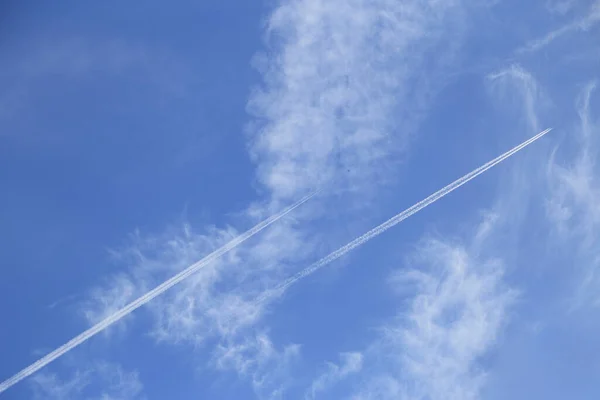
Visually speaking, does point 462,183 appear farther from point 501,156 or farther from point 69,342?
point 69,342

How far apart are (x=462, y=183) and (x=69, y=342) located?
5792cm

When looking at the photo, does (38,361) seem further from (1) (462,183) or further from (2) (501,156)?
(2) (501,156)

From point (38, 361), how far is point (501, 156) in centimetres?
6939

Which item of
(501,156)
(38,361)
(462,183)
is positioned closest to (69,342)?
(38,361)

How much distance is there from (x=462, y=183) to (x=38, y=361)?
62.7 m

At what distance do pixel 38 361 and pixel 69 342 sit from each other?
480 cm

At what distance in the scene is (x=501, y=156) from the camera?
345ft

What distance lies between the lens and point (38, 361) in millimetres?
101250

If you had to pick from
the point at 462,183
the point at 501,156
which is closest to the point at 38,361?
the point at 462,183

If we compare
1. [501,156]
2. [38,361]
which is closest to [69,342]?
[38,361]

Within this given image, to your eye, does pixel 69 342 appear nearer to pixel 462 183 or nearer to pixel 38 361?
pixel 38 361

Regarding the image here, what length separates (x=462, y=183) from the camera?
104 m

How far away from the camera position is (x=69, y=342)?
102m

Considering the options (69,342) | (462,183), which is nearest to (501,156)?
(462,183)
